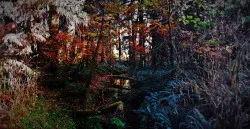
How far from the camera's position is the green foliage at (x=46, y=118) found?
4875 mm

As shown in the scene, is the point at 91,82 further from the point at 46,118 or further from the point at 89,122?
the point at 46,118

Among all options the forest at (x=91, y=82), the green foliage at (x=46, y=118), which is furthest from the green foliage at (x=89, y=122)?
the green foliage at (x=46, y=118)

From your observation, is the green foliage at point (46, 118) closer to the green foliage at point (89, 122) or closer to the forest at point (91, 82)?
the forest at point (91, 82)

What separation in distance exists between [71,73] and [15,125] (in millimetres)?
3946

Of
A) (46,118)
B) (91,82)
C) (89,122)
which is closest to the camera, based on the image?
(46,118)

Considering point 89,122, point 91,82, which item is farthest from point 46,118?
point 91,82

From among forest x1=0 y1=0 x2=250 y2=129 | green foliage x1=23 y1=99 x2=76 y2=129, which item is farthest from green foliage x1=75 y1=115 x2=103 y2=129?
green foliage x1=23 y1=99 x2=76 y2=129

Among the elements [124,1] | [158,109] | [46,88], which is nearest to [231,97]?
[158,109]

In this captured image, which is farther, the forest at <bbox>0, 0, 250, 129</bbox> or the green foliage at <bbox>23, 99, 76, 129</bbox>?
the green foliage at <bbox>23, 99, 76, 129</bbox>

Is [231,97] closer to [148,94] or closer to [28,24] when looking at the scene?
[148,94]

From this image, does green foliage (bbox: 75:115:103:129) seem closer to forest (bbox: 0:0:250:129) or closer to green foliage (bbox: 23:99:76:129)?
forest (bbox: 0:0:250:129)

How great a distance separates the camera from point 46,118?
5.44 m

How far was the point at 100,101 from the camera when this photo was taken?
8.09m

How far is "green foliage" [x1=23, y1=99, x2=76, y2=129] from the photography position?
488 centimetres
